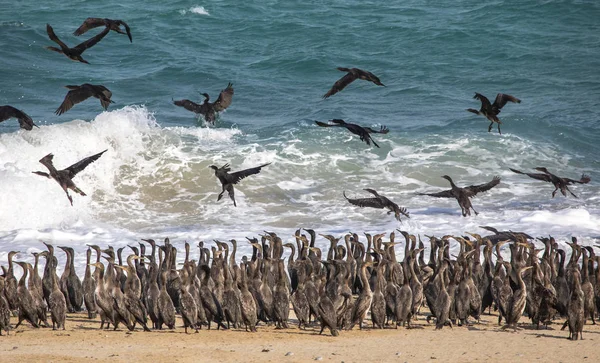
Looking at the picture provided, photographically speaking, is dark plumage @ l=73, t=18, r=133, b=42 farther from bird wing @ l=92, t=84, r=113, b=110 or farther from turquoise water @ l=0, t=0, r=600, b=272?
turquoise water @ l=0, t=0, r=600, b=272

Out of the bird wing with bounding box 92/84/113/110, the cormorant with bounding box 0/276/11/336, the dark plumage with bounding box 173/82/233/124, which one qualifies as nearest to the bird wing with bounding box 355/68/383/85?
the bird wing with bounding box 92/84/113/110

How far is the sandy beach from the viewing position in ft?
37.2

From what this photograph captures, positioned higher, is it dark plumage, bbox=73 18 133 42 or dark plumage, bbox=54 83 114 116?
dark plumage, bbox=73 18 133 42

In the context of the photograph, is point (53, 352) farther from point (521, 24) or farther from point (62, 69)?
point (521, 24)

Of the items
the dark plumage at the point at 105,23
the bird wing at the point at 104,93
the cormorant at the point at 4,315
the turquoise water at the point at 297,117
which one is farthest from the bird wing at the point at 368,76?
the cormorant at the point at 4,315

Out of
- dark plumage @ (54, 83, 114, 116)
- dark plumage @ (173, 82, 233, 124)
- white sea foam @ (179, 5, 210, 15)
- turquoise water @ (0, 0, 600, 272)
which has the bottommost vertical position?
turquoise water @ (0, 0, 600, 272)

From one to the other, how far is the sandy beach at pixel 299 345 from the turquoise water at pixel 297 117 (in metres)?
6.35

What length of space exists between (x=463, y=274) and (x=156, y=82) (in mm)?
22958

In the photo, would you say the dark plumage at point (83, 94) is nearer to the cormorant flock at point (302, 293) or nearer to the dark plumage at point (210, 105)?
the cormorant flock at point (302, 293)

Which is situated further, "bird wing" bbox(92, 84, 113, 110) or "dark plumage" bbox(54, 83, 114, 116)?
"dark plumage" bbox(54, 83, 114, 116)

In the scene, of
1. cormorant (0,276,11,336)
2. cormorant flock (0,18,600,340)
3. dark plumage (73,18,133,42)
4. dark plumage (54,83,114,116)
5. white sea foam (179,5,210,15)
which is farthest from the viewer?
white sea foam (179,5,210,15)

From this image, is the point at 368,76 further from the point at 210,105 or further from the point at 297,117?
the point at 297,117

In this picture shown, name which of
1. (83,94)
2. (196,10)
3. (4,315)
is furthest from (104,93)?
(196,10)

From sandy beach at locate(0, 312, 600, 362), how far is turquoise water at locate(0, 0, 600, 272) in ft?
20.8
